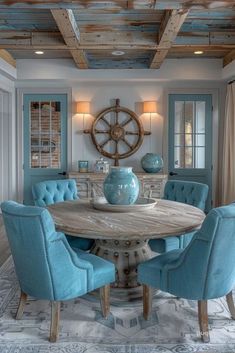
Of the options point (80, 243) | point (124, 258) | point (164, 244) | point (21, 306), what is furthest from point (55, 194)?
point (21, 306)

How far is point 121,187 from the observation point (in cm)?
306

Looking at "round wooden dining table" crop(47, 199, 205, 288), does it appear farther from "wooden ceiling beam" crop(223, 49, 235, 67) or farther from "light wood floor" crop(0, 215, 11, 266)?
"wooden ceiling beam" crop(223, 49, 235, 67)

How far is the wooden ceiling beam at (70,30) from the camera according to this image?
342 centimetres

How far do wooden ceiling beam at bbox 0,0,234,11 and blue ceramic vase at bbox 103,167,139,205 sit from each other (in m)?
1.34

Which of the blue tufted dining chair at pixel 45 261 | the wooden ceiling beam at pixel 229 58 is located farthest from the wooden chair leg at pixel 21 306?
the wooden ceiling beam at pixel 229 58

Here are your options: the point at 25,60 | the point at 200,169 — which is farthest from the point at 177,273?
the point at 25,60

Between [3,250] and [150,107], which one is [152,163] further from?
[3,250]

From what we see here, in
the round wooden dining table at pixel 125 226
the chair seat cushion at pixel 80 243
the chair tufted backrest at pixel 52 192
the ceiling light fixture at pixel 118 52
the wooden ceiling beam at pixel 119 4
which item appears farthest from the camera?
the ceiling light fixture at pixel 118 52

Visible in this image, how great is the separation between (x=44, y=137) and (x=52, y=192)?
105 inches

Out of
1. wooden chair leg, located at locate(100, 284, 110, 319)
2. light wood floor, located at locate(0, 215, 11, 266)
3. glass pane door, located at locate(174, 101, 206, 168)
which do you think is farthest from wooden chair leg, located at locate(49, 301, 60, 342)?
glass pane door, located at locate(174, 101, 206, 168)

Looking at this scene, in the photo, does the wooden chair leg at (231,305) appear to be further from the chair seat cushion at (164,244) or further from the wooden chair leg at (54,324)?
the wooden chair leg at (54,324)

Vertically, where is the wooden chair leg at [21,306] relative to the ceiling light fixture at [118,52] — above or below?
below

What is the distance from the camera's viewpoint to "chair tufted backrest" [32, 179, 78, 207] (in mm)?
3768

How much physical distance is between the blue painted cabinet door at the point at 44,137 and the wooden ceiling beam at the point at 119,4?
3302mm
